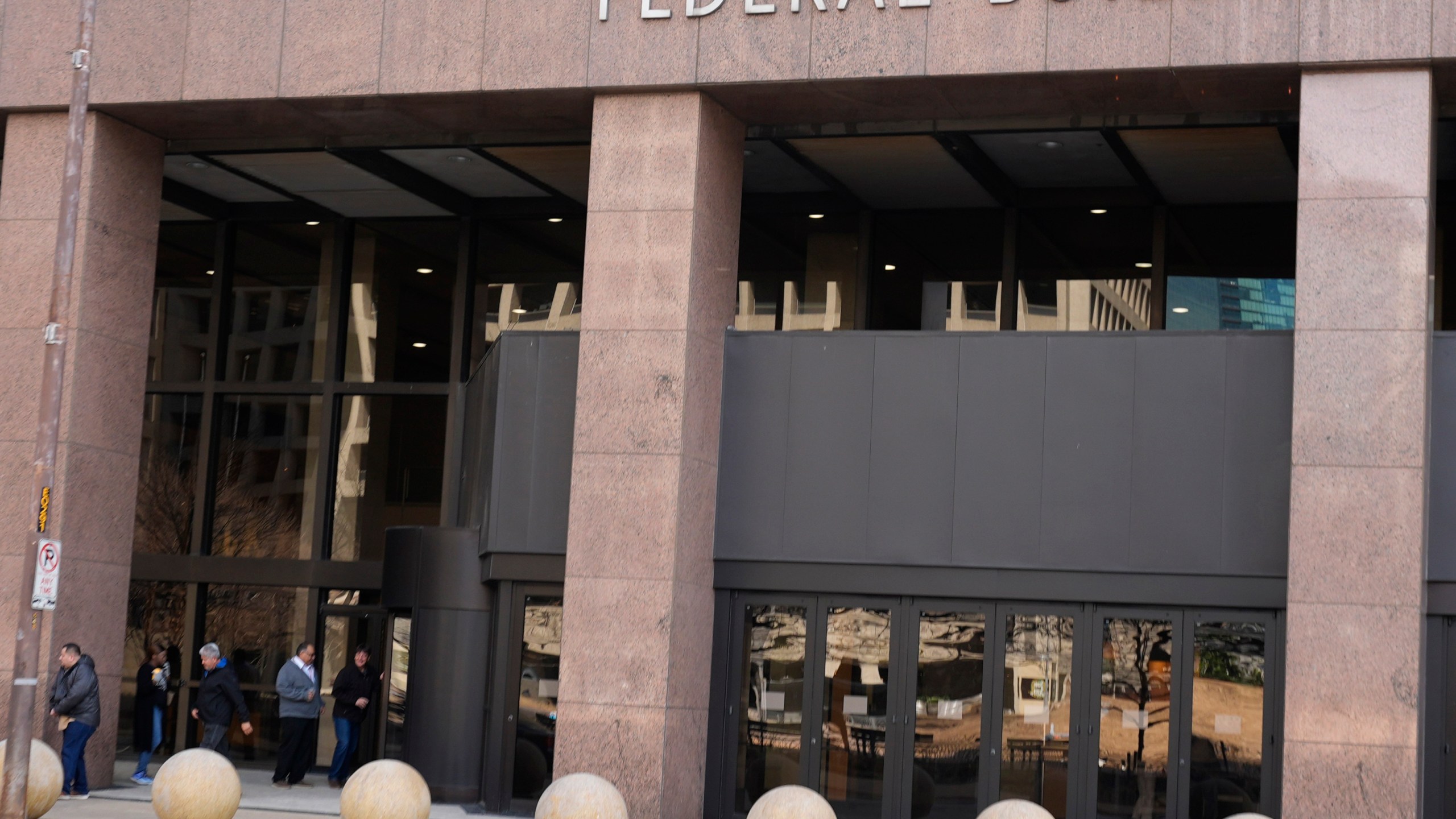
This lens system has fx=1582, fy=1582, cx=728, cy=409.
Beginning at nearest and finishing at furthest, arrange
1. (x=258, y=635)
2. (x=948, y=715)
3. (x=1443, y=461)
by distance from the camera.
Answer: (x=1443, y=461) → (x=948, y=715) → (x=258, y=635)

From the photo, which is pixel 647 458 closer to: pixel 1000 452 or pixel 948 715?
pixel 1000 452

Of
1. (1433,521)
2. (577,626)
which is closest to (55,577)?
(577,626)

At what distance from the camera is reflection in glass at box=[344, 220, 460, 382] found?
928 inches

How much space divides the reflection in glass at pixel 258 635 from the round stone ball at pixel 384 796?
9.46 meters

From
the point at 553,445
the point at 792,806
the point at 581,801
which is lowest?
the point at 581,801

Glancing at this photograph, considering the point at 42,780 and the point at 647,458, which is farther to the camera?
the point at 647,458

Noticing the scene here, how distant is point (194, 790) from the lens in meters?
14.1

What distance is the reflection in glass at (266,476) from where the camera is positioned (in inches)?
936

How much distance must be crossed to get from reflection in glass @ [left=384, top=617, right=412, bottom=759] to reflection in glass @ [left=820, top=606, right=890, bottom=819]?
5856 mm

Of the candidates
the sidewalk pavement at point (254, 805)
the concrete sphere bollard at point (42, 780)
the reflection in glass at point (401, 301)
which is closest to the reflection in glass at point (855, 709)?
the sidewalk pavement at point (254, 805)

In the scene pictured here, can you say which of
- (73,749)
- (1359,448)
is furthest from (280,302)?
(1359,448)

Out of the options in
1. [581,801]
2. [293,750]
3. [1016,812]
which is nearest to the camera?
[1016,812]

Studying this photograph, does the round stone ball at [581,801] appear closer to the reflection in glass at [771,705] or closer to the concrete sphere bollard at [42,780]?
the reflection in glass at [771,705]

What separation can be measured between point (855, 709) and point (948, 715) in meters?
0.98
